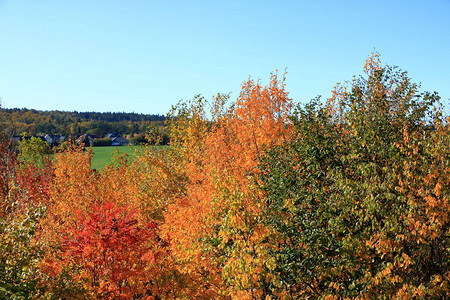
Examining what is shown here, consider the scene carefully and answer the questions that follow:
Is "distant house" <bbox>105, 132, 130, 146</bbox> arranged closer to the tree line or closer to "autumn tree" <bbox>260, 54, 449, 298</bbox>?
the tree line

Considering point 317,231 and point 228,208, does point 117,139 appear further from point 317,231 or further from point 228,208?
point 317,231

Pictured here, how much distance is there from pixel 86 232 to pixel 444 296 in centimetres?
1587

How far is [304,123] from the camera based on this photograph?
17906mm

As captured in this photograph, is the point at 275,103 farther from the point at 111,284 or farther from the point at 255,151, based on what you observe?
the point at 111,284

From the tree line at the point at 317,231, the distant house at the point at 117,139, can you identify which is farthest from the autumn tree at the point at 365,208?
the distant house at the point at 117,139

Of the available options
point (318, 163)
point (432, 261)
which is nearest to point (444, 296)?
point (432, 261)

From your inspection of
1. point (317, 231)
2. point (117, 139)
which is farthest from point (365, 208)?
point (117, 139)

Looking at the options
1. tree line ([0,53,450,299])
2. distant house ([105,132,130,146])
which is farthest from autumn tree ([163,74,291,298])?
distant house ([105,132,130,146])

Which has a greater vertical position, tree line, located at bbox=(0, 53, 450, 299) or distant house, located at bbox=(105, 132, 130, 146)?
distant house, located at bbox=(105, 132, 130, 146)

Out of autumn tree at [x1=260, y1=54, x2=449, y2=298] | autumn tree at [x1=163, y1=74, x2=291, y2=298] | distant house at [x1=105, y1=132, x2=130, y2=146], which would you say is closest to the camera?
autumn tree at [x1=260, y1=54, x2=449, y2=298]

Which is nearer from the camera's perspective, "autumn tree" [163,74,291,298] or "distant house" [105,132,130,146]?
"autumn tree" [163,74,291,298]

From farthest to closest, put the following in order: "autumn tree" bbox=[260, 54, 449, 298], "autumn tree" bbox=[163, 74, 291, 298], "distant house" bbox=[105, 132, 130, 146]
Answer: "distant house" bbox=[105, 132, 130, 146], "autumn tree" bbox=[163, 74, 291, 298], "autumn tree" bbox=[260, 54, 449, 298]

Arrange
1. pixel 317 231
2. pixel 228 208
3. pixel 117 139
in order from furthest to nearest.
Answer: pixel 117 139, pixel 228 208, pixel 317 231

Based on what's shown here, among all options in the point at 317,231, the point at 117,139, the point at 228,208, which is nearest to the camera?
the point at 317,231
